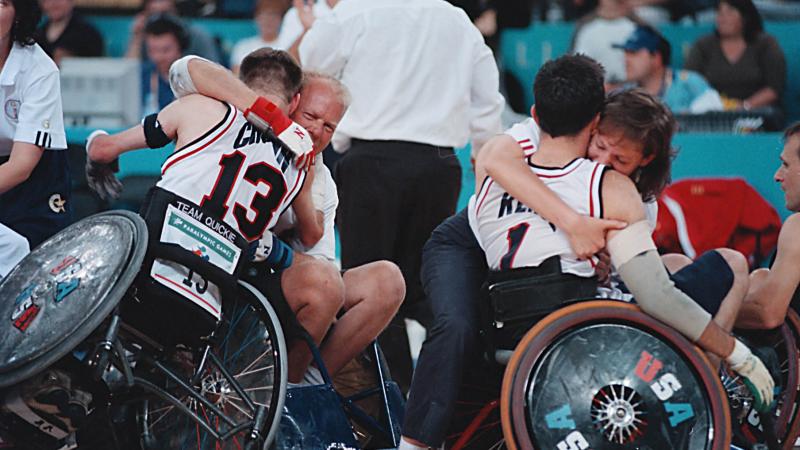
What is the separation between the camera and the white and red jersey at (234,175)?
12.5ft

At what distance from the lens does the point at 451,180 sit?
18.2ft

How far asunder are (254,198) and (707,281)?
145cm

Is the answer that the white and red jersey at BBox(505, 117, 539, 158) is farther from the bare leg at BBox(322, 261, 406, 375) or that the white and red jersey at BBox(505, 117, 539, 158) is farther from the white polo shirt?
the white polo shirt

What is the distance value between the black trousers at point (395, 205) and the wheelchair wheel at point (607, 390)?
1858 mm

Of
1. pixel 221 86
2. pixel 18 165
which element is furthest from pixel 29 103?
pixel 221 86

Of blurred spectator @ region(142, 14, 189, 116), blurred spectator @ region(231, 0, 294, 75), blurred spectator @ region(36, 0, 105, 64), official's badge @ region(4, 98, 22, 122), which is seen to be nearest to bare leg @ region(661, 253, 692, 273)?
official's badge @ region(4, 98, 22, 122)

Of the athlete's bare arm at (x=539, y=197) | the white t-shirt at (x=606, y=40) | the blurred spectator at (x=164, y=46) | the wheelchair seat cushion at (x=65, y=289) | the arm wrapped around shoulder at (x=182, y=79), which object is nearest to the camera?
the wheelchair seat cushion at (x=65, y=289)

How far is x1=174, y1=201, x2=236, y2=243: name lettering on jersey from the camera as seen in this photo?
3742 millimetres

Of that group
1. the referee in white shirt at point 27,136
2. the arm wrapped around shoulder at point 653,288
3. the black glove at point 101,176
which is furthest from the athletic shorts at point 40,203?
the arm wrapped around shoulder at point 653,288

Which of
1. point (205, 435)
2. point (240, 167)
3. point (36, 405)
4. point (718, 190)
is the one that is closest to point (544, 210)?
point (240, 167)

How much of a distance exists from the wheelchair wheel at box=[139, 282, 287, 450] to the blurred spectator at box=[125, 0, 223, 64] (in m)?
4.96

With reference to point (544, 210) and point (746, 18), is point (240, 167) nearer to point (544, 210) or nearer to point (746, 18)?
point (544, 210)

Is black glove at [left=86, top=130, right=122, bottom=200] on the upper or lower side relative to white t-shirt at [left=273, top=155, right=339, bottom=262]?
upper

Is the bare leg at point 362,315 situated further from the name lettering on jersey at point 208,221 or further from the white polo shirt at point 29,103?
the white polo shirt at point 29,103
